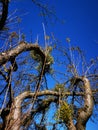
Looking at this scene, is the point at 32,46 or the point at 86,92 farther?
the point at 86,92

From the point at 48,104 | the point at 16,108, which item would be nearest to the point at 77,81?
the point at 48,104

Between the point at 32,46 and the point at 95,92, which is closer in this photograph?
the point at 32,46

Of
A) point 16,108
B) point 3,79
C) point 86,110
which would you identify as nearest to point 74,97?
point 86,110

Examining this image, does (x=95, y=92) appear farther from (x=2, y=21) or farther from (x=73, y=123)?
(x=2, y=21)

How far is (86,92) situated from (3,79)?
3260 millimetres

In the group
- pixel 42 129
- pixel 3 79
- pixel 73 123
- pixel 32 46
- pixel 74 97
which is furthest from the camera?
pixel 74 97

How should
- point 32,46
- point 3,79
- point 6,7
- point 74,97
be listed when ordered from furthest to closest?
1. point 74,97
2. point 32,46
3. point 3,79
4. point 6,7

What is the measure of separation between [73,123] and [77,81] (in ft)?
7.15

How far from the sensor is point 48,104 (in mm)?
9664

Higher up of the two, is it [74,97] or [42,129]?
[74,97]

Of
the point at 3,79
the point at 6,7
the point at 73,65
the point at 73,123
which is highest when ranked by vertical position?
the point at 73,65

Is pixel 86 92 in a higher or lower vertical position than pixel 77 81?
lower

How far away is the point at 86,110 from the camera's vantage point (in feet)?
26.7

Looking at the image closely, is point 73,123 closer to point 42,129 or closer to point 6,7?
point 42,129
